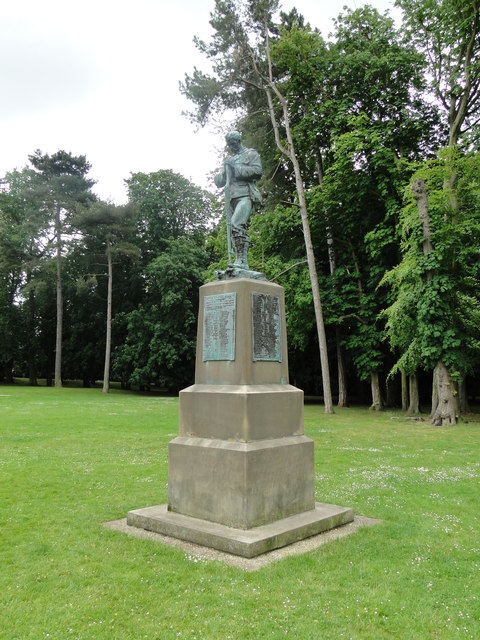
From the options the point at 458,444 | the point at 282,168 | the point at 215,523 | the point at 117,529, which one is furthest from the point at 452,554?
the point at 282,168

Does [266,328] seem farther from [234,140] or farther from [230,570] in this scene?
[230,570]

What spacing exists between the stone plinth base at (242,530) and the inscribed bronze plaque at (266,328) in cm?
203

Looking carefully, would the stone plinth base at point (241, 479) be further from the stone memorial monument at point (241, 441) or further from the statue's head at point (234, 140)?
the statue's head at point (234, 140)

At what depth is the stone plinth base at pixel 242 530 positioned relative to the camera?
5.49 metres

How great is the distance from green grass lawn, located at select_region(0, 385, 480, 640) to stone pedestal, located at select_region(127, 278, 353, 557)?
525 mm

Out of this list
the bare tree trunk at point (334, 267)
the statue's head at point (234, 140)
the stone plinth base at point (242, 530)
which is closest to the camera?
the stone plinth base at point (242, 530)

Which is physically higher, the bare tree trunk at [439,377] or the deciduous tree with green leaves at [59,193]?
the deciduous tree with green leaves at [59,193]

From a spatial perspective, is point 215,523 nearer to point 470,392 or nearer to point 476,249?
point 476,249

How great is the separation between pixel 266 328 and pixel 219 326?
0.63m

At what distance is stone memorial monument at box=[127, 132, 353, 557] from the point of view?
596 cm

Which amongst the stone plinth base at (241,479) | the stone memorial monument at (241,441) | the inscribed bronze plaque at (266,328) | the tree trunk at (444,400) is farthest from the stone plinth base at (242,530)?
the tree trunk at (444,400)

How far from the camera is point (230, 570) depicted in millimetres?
4996

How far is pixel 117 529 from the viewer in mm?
6352

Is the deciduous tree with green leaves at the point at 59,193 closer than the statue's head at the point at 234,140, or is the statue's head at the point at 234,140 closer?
the statue's head at the point at 234,140
